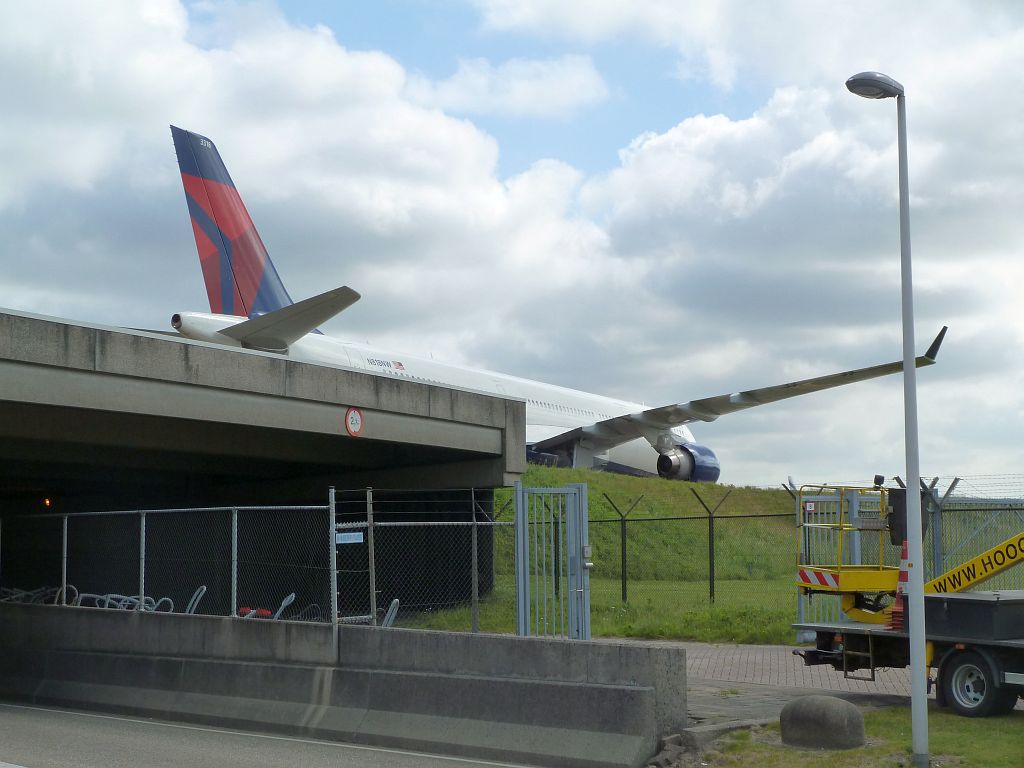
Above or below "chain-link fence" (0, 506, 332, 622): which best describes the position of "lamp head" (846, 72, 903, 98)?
above

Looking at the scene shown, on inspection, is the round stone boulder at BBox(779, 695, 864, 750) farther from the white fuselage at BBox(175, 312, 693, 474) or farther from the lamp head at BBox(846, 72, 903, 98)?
the white fuselage at BBox(175, 312, 693, 474)

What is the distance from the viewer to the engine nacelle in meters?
43.2

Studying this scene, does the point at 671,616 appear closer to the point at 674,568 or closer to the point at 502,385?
the point at 674,568

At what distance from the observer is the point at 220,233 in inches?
1326

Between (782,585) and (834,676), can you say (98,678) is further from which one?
(782,585)

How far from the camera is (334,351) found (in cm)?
3278

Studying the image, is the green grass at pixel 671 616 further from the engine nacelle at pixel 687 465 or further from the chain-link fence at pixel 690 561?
the engine nacelle at pixel 687 465

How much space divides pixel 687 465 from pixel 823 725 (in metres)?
34.3

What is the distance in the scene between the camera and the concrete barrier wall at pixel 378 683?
9805 millimetres

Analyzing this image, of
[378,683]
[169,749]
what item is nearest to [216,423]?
[378,683]

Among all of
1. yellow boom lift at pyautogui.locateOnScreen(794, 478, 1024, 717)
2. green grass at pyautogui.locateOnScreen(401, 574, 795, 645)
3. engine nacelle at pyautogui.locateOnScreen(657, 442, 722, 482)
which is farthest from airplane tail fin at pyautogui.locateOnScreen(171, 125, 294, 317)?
yellow boom lift at pyautogui.locateOnScreen(794, 478, 1024, 717)

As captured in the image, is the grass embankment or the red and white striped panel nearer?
the red and white striped panel

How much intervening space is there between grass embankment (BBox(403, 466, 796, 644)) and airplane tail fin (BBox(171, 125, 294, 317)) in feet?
30.9

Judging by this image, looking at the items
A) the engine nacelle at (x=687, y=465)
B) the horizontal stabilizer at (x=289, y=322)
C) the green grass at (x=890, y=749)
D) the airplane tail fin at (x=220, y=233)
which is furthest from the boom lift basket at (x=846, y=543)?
the engine nacelle at (x=687, y=465)
